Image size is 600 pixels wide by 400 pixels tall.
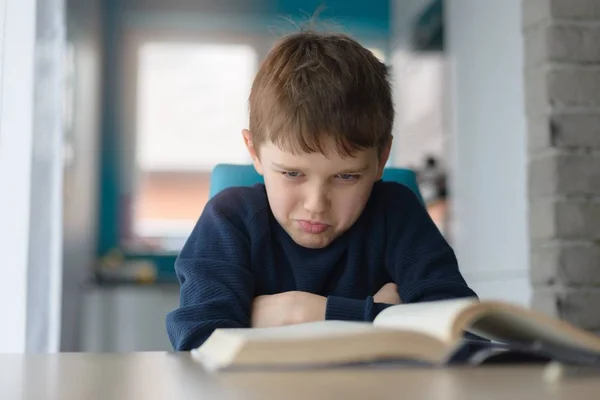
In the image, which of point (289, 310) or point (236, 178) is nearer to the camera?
point (289, 310)

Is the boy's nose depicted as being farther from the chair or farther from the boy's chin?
the chair

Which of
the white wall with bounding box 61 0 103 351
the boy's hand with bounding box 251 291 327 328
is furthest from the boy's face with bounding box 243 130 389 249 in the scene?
the white wall with bounding box 61 0 103 351

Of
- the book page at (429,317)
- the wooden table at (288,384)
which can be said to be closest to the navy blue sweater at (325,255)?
the book page at (429,317)

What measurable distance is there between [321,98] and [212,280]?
28 cm

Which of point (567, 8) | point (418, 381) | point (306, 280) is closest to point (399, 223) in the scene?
point (306, 280)

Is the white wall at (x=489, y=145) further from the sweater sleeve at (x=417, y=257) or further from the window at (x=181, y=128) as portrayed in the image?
the window at (x=181, y=128)

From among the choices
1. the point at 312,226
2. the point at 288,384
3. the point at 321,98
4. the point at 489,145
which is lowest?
the point at 288,384

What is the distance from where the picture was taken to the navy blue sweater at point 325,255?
1098 millimetres

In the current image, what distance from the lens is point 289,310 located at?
3.35 ft

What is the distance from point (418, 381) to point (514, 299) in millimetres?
1903

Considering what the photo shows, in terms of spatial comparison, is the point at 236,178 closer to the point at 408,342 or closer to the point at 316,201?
the point at 316,201

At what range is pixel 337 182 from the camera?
105 centimetres

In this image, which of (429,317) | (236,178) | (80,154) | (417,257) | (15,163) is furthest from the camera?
(80,154)

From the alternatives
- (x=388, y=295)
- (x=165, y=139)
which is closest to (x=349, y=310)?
(x=388, y=295)
